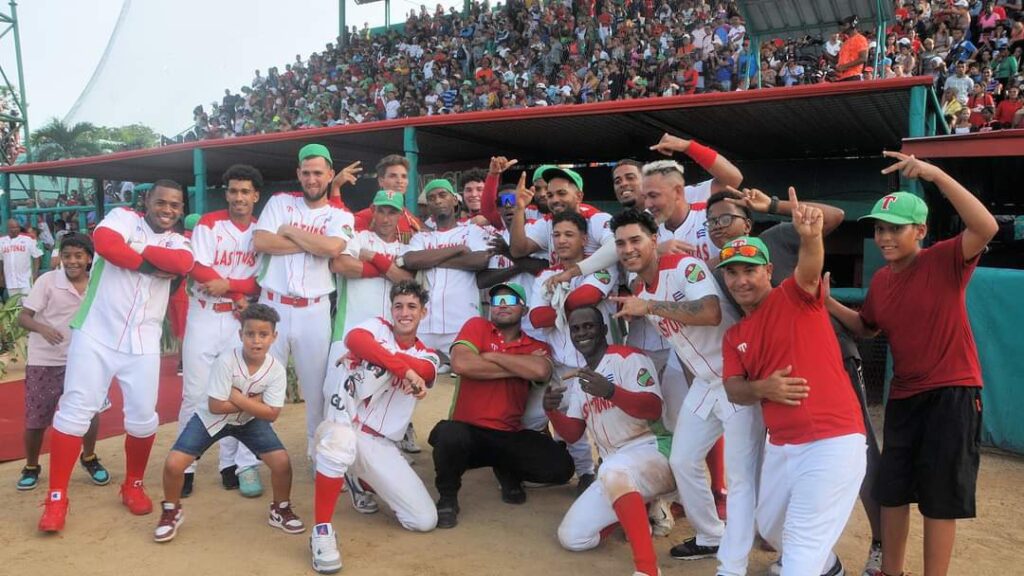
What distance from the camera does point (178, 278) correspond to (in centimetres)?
452

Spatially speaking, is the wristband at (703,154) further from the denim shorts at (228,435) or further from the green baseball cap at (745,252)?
the denim shorts at (228,435)

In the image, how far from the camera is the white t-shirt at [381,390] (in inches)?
160

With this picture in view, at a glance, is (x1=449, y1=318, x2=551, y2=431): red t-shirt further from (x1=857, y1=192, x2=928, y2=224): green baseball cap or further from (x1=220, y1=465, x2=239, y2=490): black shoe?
(x1=857, y1=192, x2=928, y2=224): green baseball cap

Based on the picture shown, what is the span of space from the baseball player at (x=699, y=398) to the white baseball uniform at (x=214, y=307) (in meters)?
2.39

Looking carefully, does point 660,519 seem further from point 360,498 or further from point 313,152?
point 313,152

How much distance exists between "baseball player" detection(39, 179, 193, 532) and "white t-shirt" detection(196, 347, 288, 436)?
465mm

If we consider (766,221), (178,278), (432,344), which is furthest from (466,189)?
(766,221)

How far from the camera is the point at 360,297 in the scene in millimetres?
4828

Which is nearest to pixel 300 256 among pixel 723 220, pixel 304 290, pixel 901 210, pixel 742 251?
pixel 304 290

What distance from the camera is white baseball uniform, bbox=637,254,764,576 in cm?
318

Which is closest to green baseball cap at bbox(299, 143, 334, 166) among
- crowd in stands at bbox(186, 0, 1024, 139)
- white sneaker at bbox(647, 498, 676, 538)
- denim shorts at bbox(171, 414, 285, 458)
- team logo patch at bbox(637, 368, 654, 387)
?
denim shorts at bbox(171, 414, 285, 458)

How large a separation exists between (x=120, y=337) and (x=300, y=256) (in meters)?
1.08

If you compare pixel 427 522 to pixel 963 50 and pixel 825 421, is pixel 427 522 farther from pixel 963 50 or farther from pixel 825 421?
pixel 963 50

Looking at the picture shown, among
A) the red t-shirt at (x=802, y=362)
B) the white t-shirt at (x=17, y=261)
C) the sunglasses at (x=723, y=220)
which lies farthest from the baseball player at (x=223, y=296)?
the white t-shirt at (x=17, y=261)
